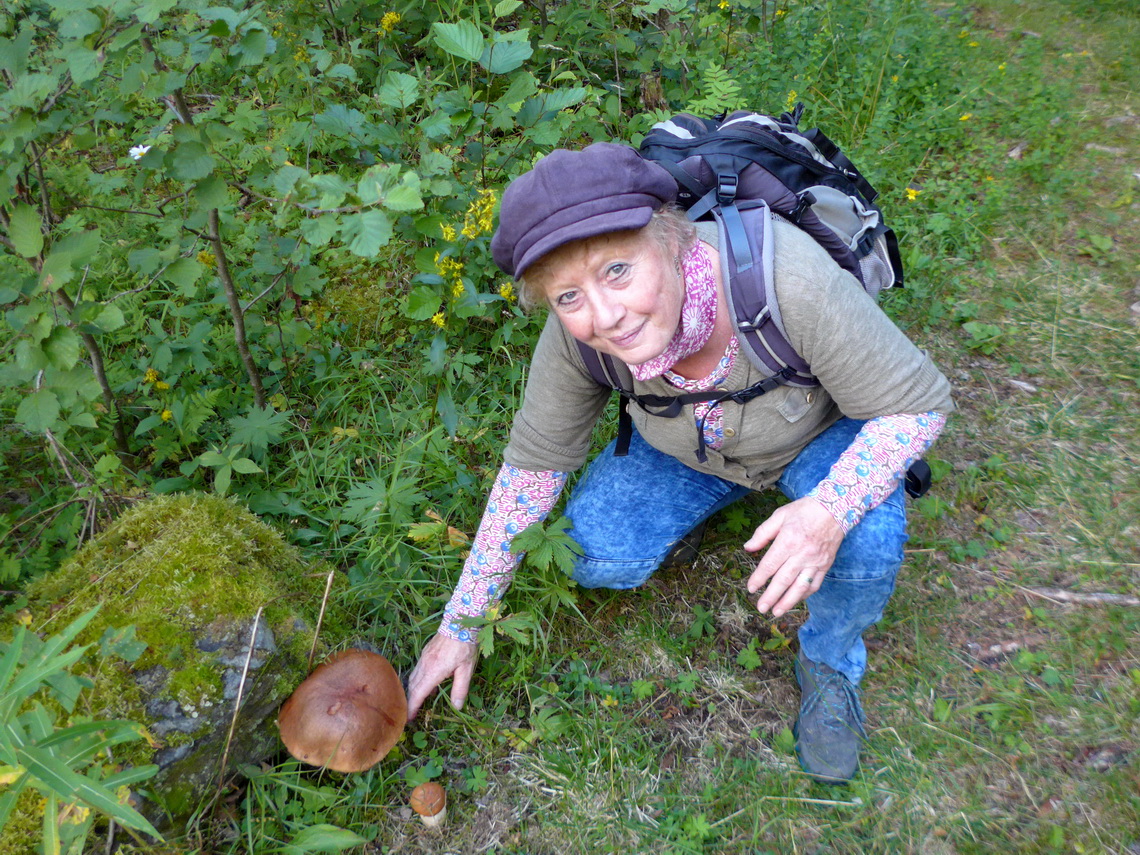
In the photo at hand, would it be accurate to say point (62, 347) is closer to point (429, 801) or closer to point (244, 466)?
point (244, 466)

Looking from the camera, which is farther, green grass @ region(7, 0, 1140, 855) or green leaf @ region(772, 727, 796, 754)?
green leaf @ region(772, 727, 796, 754)

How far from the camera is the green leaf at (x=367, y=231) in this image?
1.94m

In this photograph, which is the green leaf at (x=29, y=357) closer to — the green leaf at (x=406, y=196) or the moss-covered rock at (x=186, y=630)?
the moss-covered rock at (x=186, y=630)

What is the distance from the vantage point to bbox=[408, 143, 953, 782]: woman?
1.86 meters

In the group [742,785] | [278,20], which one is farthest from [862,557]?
[278,20]

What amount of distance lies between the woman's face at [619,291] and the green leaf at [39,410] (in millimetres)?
1458

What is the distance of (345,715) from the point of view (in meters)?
2.12

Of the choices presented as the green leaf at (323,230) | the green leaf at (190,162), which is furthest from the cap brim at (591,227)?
the green leaf at (190,162)

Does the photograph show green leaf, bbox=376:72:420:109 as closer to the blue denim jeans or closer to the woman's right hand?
the blue denim jeans

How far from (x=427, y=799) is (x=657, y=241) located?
5.52 ft

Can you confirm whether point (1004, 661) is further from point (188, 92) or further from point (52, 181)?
point (188, 92)

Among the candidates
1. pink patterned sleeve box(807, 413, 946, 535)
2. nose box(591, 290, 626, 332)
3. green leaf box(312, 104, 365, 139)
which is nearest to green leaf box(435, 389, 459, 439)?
green leaf box(312, 104, 365, 139)

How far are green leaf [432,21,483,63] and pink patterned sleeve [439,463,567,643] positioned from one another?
158 cm

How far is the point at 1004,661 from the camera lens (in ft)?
8.73
